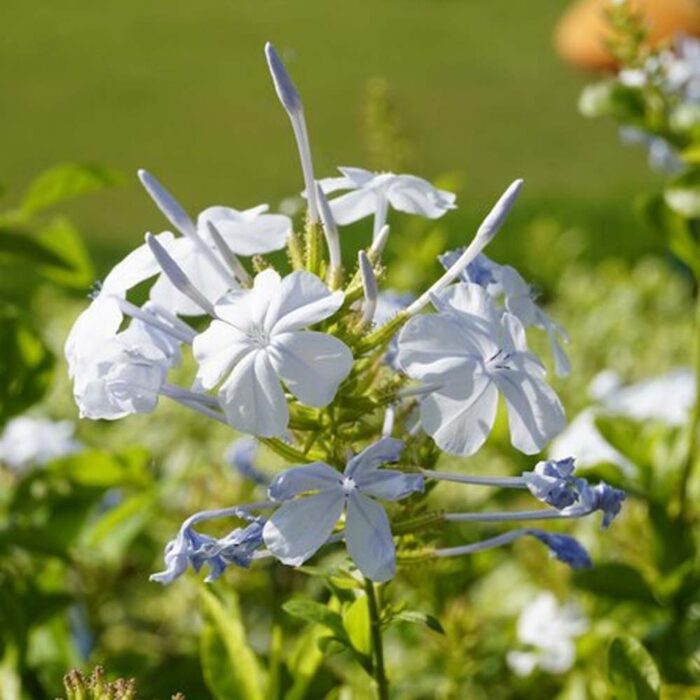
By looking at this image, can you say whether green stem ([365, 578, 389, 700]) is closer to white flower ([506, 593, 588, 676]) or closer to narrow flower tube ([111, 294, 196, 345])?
narrow flower tube ([111, 294, 196, 345])

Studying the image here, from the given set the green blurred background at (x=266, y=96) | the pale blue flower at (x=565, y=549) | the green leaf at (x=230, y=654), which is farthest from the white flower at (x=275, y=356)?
the green blurred background at (x=266, y=96)

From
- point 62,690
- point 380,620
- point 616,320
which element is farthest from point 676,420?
point 616,320

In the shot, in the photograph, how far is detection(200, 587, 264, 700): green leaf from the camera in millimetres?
1471

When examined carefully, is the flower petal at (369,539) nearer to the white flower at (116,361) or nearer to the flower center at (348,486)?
the flower center at (348,486)

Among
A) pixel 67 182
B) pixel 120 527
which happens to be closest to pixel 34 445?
pixel 120 527

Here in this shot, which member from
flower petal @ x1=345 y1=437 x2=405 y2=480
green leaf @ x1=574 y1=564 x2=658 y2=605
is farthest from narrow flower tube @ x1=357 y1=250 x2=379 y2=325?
green leaf @ x1=574 y1=564 x2=658 y2=605

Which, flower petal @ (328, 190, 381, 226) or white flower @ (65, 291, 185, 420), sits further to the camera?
flower petal @ (328, 190, 381, 226)

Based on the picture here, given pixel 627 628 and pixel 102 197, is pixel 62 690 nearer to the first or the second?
pixel 627 628

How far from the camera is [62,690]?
1797 millimetres

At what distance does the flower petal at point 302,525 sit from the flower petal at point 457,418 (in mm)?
77

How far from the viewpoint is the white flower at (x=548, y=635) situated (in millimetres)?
1949

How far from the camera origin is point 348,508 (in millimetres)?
1058

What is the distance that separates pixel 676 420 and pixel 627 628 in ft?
1.24

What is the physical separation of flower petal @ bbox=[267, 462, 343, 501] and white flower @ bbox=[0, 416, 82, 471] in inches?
43.0
